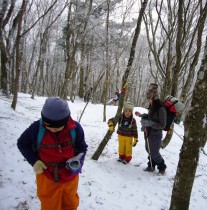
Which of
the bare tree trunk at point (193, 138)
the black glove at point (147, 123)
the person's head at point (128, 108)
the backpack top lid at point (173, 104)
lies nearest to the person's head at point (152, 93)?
the backpack top lid at point (173, 104)

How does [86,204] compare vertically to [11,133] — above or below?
below

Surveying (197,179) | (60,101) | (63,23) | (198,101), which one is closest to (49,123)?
(60,101)

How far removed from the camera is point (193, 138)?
255cm

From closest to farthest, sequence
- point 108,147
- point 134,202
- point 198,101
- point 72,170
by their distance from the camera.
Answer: point 72,170 < point 198,101 < point 134,202 < point 108,147

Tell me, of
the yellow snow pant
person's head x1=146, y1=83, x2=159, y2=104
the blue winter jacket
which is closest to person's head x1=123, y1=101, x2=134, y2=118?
the yellow snow pant

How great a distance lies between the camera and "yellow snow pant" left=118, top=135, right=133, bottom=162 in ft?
16.9

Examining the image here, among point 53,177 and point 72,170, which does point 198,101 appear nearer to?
point 72,170

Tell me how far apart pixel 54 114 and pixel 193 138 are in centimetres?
164

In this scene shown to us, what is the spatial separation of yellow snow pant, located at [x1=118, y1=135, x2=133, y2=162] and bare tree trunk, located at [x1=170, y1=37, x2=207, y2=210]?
97.3 inches

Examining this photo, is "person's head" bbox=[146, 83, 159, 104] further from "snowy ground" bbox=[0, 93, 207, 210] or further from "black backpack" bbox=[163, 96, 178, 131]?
"snowy ground" bbox=[0, 93, 207, 210]

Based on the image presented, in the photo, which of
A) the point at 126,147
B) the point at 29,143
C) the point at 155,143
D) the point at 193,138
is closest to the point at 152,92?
the point at 155,143

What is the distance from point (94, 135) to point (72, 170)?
5.78 m

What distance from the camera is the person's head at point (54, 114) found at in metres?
2.07

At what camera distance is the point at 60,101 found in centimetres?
215
